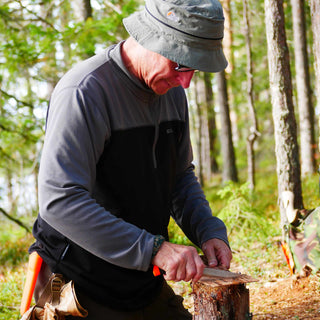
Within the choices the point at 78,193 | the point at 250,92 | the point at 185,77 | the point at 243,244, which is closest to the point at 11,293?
the point at 243,244

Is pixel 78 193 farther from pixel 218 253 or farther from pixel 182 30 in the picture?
pixel 218 253

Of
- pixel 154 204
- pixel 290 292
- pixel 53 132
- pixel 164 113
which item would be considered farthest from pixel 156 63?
pixel 290 292

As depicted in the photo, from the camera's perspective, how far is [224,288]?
227 centimetres

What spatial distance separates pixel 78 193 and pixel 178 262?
1.87 ft

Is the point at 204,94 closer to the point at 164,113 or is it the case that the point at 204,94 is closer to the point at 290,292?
the point at 290,292

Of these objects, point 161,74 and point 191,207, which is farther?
point 191,207

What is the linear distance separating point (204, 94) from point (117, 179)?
42.6 feet

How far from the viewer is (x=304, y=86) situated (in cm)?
1094

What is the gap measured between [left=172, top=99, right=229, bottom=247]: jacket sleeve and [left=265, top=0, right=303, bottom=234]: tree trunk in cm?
335

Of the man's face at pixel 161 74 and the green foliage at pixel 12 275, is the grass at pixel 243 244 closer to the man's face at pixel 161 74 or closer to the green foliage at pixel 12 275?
the green foliage at pixel 12 275

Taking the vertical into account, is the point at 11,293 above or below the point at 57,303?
below

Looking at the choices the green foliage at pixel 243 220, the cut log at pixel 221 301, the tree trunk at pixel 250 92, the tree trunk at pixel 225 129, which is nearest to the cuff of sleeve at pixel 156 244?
the cut log at pixel 221 301

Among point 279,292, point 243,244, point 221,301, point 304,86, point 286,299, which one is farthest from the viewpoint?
point 304,86

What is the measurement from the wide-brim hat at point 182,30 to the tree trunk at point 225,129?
33.4ft
